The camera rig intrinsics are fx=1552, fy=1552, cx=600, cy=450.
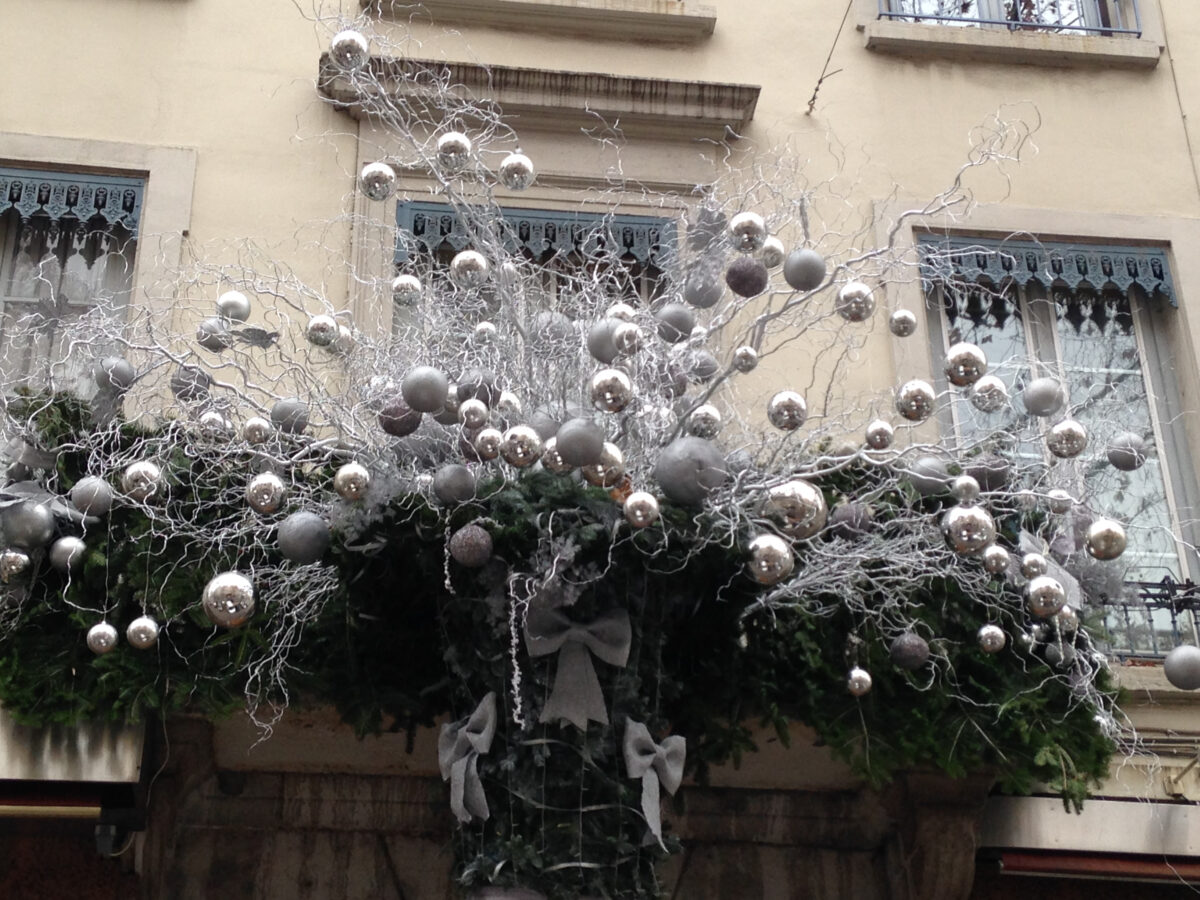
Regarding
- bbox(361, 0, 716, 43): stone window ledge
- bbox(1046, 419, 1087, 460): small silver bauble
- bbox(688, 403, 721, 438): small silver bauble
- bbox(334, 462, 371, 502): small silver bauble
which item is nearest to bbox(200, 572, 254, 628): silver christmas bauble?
bbox(334, 462, 371, 502): small silver bauble

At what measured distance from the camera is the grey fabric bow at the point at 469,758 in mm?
5215

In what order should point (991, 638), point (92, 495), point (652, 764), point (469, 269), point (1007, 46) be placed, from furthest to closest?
point (1007, 46) < point (991, 638) < point (92, 495) < point (469, 269) < point (652, 764)

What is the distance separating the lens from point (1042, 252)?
338 inches

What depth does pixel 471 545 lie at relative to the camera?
17.0 ft

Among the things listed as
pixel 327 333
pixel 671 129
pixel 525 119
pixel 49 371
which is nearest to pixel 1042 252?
pixel 671 129

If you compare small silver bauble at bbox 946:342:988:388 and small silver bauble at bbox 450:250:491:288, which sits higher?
small silver bauble at bbox 450:250:491:288

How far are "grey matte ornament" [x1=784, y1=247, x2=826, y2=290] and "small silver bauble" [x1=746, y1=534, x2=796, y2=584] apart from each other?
103 centimetres

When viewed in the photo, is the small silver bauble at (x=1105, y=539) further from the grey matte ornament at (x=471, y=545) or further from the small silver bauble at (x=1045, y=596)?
the grey matte ornament at (x=471, y=545)

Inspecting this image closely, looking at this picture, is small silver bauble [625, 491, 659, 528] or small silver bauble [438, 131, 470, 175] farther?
small silver bauble [438, 131, 470, 175]

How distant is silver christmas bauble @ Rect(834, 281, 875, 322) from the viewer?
545cm

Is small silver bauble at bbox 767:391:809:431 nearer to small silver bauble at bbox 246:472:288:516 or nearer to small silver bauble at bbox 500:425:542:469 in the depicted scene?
small silver bauble at bbox 500:425:542:469

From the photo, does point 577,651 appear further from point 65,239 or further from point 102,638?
point 65,239

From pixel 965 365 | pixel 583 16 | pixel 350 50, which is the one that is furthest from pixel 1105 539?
→ pixel 583 16

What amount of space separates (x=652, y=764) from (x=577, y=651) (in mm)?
459
